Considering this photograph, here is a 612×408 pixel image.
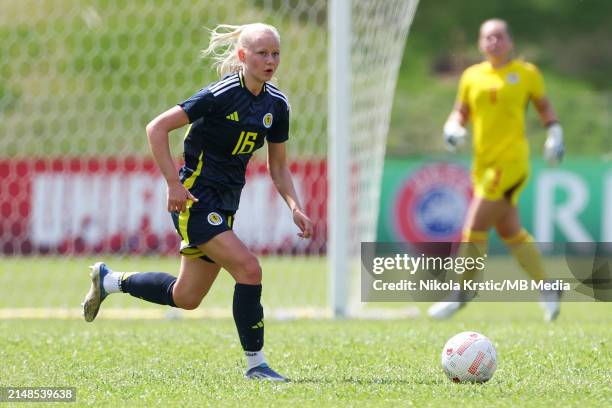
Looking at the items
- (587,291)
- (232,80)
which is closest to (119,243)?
(587,291)

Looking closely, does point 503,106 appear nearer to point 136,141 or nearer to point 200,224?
point 200,224

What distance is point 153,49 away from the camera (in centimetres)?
1370

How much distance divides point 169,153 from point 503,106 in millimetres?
4458

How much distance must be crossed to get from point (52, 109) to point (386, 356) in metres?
12.8

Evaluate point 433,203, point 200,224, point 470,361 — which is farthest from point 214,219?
point 433,203

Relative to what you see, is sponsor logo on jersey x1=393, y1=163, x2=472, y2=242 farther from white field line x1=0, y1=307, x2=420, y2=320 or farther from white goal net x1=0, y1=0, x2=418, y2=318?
white field line x1=0, y1=307, x2=420, y2=320

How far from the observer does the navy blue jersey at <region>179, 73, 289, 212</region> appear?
5.86 metres

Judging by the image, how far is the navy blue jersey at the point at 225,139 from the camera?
5.86 metres

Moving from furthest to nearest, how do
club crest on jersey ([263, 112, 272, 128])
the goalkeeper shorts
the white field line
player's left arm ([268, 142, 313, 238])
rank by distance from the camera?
the white field line < the goalkeeper shorts < player's left arm ([268, 142, 313, 238]) < club crest on jersey ([263, 112, 272, 128])

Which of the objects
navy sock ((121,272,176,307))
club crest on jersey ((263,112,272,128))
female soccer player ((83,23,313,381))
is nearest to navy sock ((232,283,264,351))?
female soccer player ((83,23,313,381))

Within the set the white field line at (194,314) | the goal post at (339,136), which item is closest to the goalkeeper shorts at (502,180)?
the goal post at (339,136)

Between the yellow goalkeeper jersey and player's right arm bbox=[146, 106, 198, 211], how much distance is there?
4.28 meters

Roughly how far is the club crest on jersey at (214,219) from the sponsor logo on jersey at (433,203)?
32.3 ft

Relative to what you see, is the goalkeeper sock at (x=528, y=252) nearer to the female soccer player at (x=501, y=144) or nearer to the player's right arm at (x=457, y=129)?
the female soccer player at (x=501, y=144)
